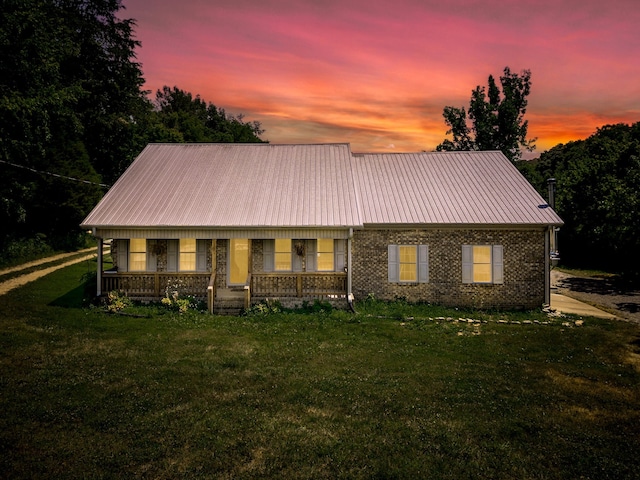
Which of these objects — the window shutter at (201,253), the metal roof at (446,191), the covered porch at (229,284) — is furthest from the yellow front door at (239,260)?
the metal roof at (446,191)

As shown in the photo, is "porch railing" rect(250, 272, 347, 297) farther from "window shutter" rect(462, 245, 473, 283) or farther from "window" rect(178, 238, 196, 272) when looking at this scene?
"window shutter" rect(462, 245, 473, 283)

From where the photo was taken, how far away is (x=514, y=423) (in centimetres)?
765

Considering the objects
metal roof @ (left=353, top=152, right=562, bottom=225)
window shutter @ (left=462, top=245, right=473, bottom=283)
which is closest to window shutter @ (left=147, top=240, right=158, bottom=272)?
metal roof @ (left=353, top=152, right=562, bottom=225)

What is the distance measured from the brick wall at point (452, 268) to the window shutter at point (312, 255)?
1.57 m

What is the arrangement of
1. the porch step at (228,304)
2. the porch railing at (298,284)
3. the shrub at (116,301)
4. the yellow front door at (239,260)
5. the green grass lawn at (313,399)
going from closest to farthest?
1. the green grass lawn at (313,399)
2. the shrub at (116,301)
3. the porch step at (228,304)
4. the porch railing at (298,284)
5. the yellow front door at (239,260)

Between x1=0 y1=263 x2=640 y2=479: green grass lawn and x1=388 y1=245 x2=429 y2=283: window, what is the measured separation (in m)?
2.85

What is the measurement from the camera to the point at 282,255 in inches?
683

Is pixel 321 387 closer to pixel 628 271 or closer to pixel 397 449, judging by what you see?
pixel 397 449

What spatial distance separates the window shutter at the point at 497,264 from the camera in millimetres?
17172

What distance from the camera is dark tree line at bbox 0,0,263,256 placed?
20453mm

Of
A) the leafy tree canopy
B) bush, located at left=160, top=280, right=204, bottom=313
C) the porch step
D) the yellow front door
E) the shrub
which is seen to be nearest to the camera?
the shrub

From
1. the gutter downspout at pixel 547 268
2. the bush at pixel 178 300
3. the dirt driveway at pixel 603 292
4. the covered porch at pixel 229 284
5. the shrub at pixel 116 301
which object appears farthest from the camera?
the dirt driveway at pixel 603 292

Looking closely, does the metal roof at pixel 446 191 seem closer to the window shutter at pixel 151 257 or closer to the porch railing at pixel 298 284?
the porch railing at pixel 298 284

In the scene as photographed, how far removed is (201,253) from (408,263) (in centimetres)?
849
